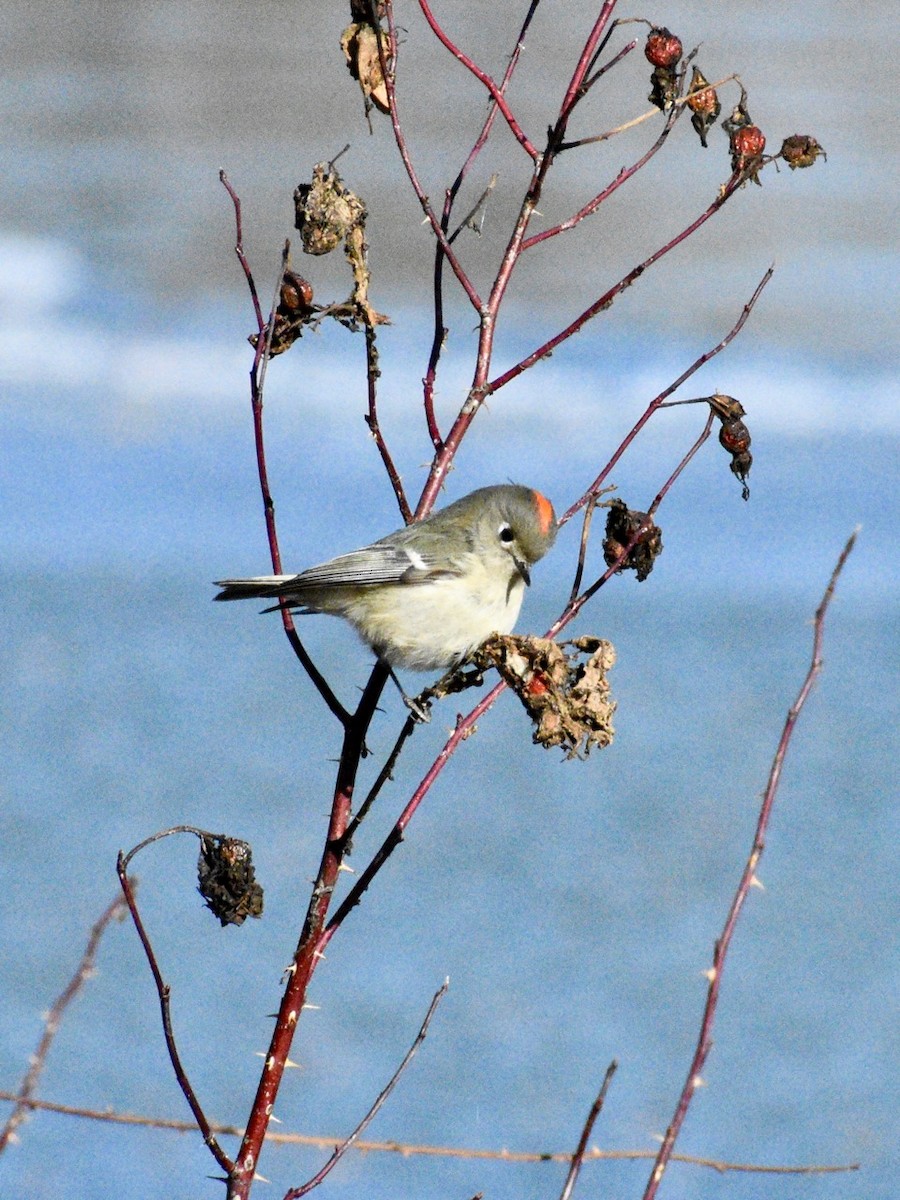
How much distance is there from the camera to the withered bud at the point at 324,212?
2381 millimetres

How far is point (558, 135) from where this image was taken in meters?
2.20

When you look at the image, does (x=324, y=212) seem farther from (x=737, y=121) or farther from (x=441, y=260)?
(x=737, y=121)

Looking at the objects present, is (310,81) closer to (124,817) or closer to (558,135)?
(124,817)

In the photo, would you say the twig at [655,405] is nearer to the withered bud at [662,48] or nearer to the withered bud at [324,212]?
the withered bud at [662,48]

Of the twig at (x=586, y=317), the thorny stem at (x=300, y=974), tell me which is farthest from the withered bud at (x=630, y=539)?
the thorny stem at (x=300, y=974)

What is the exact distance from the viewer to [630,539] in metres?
2.45

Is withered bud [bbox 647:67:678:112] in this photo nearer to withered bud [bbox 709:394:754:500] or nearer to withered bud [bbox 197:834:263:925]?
withered bud [bbox 709:394:754:500]

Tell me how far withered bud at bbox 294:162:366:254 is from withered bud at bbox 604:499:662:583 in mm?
602

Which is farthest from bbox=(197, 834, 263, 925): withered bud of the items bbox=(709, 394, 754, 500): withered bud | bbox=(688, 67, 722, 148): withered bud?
bbox=(688, 67, 722, 148): withered bud

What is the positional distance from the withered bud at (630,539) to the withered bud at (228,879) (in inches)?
30.2

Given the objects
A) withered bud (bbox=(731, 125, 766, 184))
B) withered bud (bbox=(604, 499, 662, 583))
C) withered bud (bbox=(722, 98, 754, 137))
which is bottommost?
withered bud (bbox=(604, 499, 662, 583))

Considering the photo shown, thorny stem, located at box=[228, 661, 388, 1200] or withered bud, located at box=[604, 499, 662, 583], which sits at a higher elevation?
withered bud, located at box=[604, 499, 662, 583]

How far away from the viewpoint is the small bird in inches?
125

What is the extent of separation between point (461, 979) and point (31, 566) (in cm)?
323
